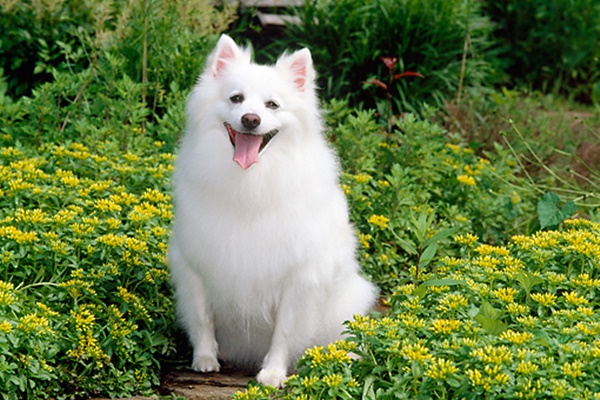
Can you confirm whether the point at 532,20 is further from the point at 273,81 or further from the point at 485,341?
the point at 485,341

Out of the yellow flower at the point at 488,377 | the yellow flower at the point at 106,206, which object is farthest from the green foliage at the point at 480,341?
the yellow flower at the point at 106,206

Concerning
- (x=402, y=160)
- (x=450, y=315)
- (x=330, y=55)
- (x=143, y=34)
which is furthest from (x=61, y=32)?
(x=450, y=315)

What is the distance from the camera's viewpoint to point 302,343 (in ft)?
13.1

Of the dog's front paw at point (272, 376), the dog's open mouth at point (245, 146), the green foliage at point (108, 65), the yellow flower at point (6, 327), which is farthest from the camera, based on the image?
the green foliage at point (108, 65)

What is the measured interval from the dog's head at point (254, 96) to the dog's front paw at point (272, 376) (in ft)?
3.06

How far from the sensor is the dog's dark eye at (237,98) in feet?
12.3

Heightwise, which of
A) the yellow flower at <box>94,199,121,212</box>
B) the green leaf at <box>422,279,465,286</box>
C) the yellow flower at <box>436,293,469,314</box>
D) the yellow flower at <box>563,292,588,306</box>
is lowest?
the yellow flower at <box>94,199,121,212</box>

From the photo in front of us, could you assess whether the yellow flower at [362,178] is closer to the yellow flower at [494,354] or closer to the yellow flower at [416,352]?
the yellow flower at [416,352]

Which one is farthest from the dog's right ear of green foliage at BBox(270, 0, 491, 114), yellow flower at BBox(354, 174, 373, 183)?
green foliage at BBox(270, 0, 491, 114)

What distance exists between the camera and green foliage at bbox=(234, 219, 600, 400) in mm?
2736

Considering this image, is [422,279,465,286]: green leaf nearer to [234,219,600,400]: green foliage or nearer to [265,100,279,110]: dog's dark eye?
[234,219,600,400]: green foliage

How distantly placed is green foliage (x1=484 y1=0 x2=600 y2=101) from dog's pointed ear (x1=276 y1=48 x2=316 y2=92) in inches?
244

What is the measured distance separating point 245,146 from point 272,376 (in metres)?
1.04

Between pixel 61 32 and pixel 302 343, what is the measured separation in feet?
14.1
